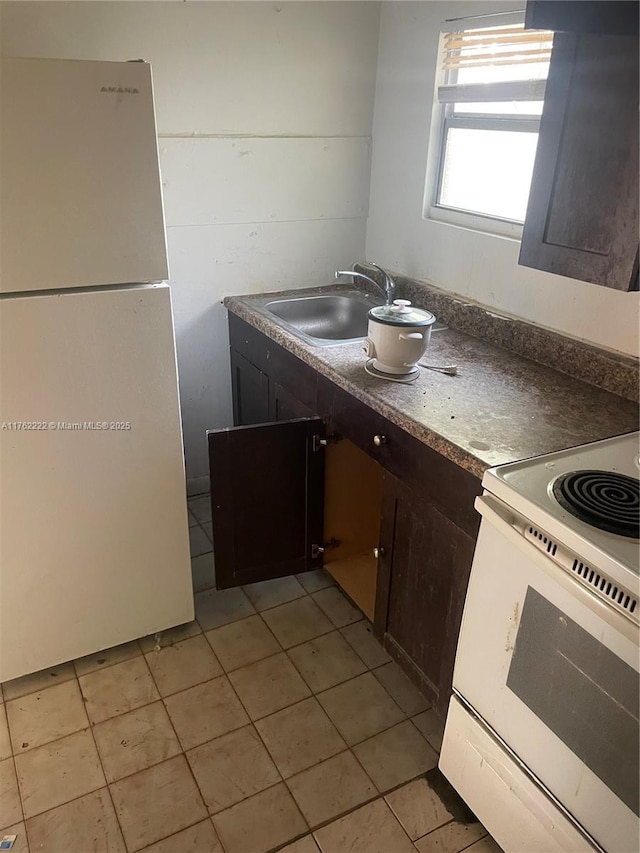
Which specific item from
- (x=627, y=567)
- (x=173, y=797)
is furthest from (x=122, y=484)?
(x=627, y=567)

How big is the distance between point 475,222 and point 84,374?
1.33 meters

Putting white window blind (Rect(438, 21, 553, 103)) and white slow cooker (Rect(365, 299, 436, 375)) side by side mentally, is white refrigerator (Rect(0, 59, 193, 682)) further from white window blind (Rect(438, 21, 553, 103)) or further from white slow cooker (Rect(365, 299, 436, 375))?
white window blind (Rect(438, 21, 553, 103))

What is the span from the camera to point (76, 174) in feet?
4.59

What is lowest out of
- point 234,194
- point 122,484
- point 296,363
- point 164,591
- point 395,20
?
point 164,591

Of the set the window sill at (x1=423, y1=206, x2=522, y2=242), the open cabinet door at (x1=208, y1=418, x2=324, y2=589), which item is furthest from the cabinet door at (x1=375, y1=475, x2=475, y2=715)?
the window sill at (x1=423, y1=206, x2=522, y2=242)

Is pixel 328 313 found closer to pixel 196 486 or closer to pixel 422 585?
pixel 196 486

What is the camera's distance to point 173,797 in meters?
1.55

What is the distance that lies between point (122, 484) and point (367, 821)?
105 centimetres

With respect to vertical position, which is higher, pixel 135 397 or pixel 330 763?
pixel 135 397

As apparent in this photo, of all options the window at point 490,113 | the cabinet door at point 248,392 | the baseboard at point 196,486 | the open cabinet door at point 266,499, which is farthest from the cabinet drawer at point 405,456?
the baseboard at point 196,486

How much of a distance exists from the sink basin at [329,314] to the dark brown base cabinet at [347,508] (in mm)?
216

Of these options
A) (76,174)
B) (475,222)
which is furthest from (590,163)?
(76,174)

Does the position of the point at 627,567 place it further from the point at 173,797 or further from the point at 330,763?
the point at 173,797

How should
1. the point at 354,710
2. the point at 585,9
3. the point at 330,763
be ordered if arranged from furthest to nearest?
the point at 354,710, the point at 330,763, the point at 585,9
